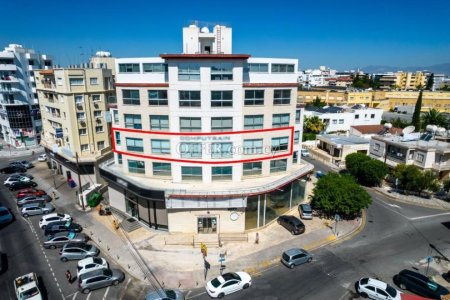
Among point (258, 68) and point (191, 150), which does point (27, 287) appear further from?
point (258, 68)

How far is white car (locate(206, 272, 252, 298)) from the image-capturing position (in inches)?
1025

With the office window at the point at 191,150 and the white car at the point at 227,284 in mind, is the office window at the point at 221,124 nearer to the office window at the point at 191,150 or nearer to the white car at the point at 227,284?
the office window at the point at 191,150

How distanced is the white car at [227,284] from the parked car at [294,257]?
4.94 meters

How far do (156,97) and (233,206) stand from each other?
16.6 metres

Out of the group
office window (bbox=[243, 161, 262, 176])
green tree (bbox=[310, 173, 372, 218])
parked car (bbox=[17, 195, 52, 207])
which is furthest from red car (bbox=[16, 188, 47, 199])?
green tree (bbox=[310, 173, 372, 218])

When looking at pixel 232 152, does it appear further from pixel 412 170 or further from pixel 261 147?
pixel 412 170

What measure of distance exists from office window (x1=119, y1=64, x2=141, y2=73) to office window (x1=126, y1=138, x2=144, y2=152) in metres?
8.91

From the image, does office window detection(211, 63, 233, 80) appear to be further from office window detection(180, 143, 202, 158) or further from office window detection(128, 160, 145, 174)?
office window detection(128, 160, 145, 174)

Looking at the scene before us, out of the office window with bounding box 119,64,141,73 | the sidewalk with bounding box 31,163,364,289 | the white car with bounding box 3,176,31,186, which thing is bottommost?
the sidewalk with bounding box 31,163,364,289

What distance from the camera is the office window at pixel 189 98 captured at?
34.6 m

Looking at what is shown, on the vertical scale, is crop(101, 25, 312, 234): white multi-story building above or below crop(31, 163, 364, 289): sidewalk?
above

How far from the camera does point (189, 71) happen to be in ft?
112

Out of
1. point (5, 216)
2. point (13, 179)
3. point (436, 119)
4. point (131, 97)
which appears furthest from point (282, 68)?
point (436, 119)

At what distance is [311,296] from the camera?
2614cm
